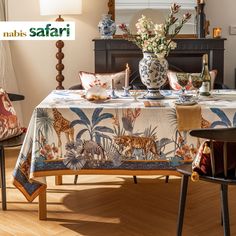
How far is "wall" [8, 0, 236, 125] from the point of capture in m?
4.89

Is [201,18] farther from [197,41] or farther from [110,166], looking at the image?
[110,166]

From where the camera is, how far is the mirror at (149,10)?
480 centimetres

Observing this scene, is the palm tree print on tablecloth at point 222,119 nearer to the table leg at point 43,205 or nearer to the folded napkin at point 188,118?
the folded napkin at point 188,118

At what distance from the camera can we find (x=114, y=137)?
9.19ft

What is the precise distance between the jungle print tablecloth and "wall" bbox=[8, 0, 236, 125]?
220 cm

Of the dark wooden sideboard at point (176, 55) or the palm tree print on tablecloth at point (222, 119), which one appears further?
the dark wooden sideboard at point (176, 55)

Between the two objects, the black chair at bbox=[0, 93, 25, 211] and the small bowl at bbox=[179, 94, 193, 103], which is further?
the black chair at bbox=[0, 93, 25, 211]

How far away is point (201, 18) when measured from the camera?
4.66 meters

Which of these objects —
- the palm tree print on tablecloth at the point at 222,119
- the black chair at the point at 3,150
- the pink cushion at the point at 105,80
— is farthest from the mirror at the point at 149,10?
Result: the palm tree print on tablecloth at the point at 222,119

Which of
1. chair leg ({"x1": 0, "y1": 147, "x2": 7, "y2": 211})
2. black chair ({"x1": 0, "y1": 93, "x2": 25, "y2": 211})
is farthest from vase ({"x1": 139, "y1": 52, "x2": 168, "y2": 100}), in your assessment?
chair leg ({"x1": 0, "y1": 147, "x2": 7, "y2": 211})

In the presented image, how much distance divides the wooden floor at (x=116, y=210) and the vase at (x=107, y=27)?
1508mm

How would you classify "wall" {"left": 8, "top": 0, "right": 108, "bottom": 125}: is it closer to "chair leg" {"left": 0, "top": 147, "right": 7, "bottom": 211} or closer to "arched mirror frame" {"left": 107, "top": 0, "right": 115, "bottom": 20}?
"arched mirror frame" {"left": 107, "top": 0, "right": 115, "bottom": 20}

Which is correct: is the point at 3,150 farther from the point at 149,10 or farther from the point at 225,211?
the point at 149,10

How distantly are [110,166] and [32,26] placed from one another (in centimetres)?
257
